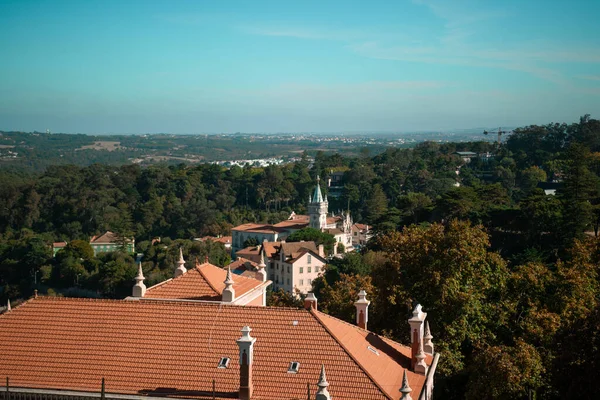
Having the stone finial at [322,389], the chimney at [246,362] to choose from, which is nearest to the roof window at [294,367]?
the chimney at [246,362]

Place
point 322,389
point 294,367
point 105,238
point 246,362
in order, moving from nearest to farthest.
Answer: point 322,389, point 246,362, point 294,367, point 105,238

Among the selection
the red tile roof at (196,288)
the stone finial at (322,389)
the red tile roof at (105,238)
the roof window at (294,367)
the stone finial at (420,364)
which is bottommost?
the red tile roof at (105,238)

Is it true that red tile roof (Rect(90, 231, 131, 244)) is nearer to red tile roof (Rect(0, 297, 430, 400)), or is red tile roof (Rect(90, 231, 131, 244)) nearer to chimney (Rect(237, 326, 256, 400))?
red tile roof (Rect(0, 297, 430, 400))

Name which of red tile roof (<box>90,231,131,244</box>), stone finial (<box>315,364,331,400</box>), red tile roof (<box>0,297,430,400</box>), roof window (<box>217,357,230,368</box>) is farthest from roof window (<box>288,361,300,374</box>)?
red tile roof (<box>90,231,131,244</box>)

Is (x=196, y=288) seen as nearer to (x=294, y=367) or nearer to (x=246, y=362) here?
(x=294, y=367)

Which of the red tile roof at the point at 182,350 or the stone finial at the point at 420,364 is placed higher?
the red tile roof at the point at 182,350

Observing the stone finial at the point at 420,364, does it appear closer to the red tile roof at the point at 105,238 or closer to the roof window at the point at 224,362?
the roof window at the point at 224,362

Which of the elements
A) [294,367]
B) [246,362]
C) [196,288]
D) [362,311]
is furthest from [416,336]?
[196,288]
